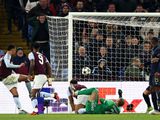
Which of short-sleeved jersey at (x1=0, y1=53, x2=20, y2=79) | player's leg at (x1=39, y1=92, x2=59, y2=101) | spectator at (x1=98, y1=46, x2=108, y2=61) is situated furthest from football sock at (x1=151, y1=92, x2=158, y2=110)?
short-sleeved jersey at (x1=0, y1=53, x2=20, y2=79)

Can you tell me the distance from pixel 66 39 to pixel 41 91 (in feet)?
7.14

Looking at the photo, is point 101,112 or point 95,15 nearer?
point 101,112

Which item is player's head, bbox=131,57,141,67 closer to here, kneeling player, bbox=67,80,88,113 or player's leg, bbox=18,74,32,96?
kneeling player, bbox=67,80,88,113

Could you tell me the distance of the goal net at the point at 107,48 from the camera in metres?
23.2

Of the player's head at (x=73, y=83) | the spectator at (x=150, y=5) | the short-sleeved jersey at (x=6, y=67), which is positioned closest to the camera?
the player's head at (x=73, y=83)

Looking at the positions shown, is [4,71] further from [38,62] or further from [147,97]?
[147,97]

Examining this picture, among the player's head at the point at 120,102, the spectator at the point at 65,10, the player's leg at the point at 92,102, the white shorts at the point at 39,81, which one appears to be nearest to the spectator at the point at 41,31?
the spectator at the point at 65,10

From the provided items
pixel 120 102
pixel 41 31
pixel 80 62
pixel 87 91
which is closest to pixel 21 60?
pixel 41 31

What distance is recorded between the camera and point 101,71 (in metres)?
23.3

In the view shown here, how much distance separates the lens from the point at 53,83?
22891 millimetres

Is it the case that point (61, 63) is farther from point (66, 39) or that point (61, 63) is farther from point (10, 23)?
point (10, 23)

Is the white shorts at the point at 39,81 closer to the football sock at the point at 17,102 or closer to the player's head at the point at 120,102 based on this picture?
the football sock at the point at 17,102

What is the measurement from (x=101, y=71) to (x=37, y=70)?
A: 2.32 meters

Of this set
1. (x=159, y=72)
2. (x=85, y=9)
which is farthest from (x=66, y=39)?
(x=159, y=72)
